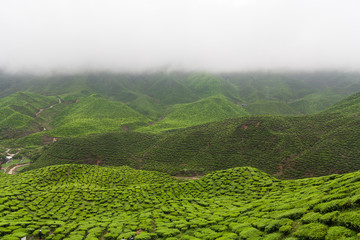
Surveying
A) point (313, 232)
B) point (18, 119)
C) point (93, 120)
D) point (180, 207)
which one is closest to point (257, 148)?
point (180, 207)

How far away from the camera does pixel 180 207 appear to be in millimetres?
35969

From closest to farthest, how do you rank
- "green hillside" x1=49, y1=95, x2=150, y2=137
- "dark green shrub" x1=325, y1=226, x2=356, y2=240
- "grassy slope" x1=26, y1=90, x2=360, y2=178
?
"dark green shrub" x1=325, y1=226, x2=356, y2=240 → "grassy slope" x1=26, y1=90, x2=360, y2=178 → "green hillside" x1=49, y1=95, x2=150, y2=137

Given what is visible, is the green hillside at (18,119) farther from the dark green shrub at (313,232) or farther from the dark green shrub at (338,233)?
the dark green shrub at (338,233)

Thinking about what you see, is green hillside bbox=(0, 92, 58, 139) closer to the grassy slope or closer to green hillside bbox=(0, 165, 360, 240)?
the grassy slope

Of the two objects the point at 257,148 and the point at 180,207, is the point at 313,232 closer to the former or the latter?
the point at 180,207

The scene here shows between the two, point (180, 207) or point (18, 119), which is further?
point (18, 119)

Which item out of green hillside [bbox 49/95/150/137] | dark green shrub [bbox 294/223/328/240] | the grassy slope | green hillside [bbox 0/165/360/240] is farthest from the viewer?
green hillside [bbox 49/95/150/137]

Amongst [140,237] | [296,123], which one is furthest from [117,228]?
[296,123]

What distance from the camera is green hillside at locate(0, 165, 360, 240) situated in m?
17.9

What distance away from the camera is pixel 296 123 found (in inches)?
3617

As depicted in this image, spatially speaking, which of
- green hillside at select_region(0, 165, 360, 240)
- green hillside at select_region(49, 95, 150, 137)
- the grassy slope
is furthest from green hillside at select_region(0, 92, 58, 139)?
green hillside at select_region(0, 165, 360, 240)

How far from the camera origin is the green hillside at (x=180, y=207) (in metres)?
17.9

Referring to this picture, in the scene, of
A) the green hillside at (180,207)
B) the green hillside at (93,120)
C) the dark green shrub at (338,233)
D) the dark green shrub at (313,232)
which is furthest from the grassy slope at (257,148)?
the dark green shrub at (338,233)

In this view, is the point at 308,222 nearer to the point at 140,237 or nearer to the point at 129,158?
the point at 140,237
